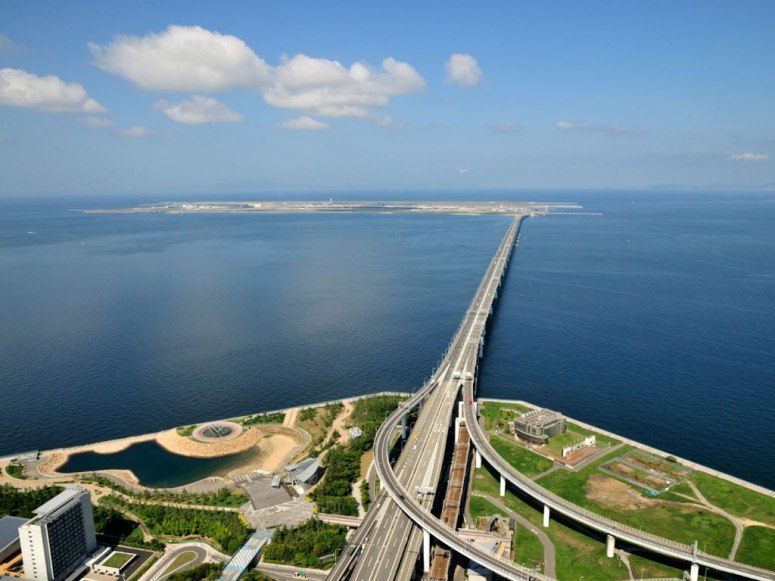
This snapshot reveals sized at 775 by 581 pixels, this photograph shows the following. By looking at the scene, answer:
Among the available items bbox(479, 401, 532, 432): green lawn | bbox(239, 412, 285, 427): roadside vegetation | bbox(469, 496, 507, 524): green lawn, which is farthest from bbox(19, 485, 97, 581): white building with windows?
bbox(479, 401, 532, 432): green lawn

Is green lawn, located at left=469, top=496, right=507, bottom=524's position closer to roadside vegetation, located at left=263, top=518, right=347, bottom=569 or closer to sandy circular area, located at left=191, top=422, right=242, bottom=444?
roadside vegetation, located at left=263, top=518, right=347, bottom=569

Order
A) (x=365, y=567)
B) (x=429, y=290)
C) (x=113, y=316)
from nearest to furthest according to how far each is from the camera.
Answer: (x=365, y=567), (x=113, y=316), (x=429, y=290)

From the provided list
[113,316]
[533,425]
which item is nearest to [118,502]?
[533,425]

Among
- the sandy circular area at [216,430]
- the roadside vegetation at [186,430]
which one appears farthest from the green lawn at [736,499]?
the roadside vegetation at [186,430]

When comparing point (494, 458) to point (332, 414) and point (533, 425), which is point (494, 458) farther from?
point (332, 414)

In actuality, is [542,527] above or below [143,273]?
below

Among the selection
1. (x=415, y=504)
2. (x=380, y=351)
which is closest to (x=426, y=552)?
(x=415, y=504)
